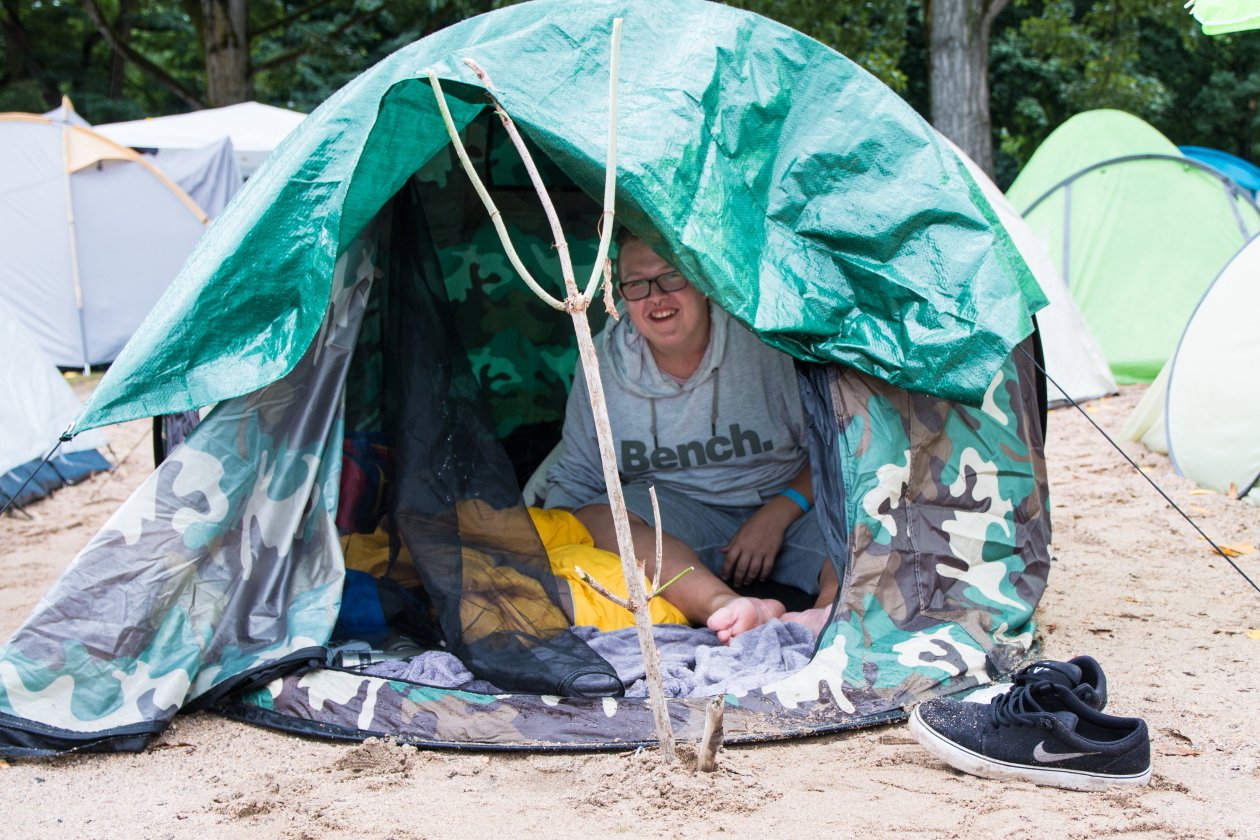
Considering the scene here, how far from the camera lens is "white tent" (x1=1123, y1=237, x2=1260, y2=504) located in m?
4.28

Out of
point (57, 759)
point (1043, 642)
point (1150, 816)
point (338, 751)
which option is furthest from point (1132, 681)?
point (57, 759)

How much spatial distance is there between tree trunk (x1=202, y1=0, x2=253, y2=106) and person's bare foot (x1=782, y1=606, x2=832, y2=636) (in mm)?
11192

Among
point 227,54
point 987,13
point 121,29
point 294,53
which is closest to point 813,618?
point 987,13

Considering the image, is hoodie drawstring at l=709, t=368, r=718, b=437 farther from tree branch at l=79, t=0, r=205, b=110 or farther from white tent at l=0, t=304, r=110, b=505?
tree branch at l=79, t=0, r=205, b=110

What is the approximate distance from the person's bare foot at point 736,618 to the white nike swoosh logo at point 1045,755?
82cm

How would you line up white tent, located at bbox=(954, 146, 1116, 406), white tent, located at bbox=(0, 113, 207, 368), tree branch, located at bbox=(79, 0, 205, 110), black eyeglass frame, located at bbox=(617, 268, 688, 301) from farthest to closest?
tree branch, located at bbox=(79, 0, 205, 110)
white tent, located at bbox=(0, 113, 207, 368)
white tent, located at bbox=(954, 146, 1116, 406)
black eyeglass frame, located at bbox=(617, 268, 688, 301)

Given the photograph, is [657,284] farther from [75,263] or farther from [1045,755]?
[75,263]

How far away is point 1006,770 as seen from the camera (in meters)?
2.13

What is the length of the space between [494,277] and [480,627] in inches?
61.9

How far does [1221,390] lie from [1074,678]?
104 inches

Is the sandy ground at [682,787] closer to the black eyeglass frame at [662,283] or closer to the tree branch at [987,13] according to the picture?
the black eyeglass frame at [662,283]

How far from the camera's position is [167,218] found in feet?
28.7

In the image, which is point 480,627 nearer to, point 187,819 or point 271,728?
point 271,728

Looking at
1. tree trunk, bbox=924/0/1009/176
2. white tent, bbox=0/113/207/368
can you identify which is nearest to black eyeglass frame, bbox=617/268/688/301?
white tent, bbox=0/113/207/368
